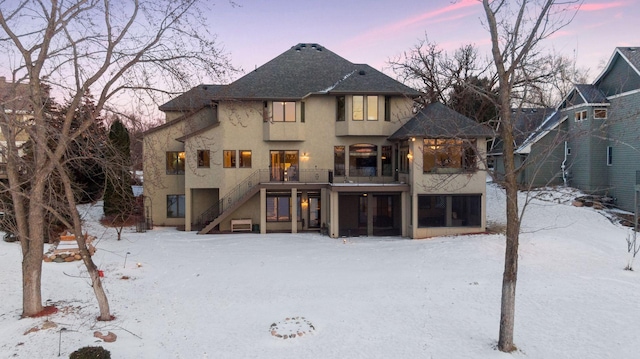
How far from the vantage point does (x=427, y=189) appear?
21.6 meters

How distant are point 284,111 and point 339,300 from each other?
1520 centimetres

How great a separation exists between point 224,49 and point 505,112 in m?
6.47

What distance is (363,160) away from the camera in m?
25.5

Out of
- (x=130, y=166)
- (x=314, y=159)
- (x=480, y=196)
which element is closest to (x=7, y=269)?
(x=130, y=166)

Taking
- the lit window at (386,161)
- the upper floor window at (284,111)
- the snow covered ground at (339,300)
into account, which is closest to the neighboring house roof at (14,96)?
the snow covered ground at (339,300)

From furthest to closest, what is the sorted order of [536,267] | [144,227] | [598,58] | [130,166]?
[598,58]
[144,227]
[536,267]
[130,166]

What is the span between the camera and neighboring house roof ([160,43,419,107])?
79.3ft

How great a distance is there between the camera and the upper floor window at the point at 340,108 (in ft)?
81.7

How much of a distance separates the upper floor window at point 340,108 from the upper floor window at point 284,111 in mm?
2638

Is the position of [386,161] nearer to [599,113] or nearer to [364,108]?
[364,108]

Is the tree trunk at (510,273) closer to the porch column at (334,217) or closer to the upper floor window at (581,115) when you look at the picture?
the porch column at (334,217)

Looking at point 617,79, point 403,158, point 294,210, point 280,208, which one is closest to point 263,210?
point 280,208

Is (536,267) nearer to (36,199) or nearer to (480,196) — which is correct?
(480,196)

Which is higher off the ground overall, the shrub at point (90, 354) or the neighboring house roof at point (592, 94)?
the neighboring house roof at point (592, 94)
